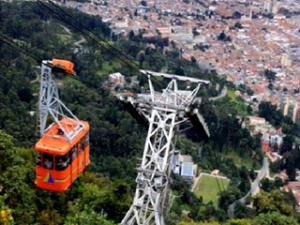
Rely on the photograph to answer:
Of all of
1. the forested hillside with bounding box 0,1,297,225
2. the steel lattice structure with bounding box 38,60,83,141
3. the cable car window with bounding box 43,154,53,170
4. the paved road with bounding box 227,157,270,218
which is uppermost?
the steel lattice structure with bounding box 38,60,83,141

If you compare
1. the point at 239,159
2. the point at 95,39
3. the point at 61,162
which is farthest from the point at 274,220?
the point at 95,39

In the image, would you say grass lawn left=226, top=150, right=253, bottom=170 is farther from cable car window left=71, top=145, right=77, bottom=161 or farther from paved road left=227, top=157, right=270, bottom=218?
cable car window left=71, top=145, right=77, bottom=161

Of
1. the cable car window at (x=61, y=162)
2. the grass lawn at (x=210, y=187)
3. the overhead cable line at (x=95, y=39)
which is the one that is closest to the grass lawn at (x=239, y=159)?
the grass lawn at (x=210, y=187)

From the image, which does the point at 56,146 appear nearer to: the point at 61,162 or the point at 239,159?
the point at 61,162

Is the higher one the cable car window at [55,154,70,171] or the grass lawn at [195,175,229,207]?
the cable car window at [55,154,70,171]

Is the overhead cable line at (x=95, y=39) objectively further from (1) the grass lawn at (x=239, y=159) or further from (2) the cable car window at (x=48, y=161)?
(1) the grass lawn at (x=239, y=159)

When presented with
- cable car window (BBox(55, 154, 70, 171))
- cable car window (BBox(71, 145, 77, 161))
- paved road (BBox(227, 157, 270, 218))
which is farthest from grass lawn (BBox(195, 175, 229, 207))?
cable car window (BBox(55, 154, 70, 171))
